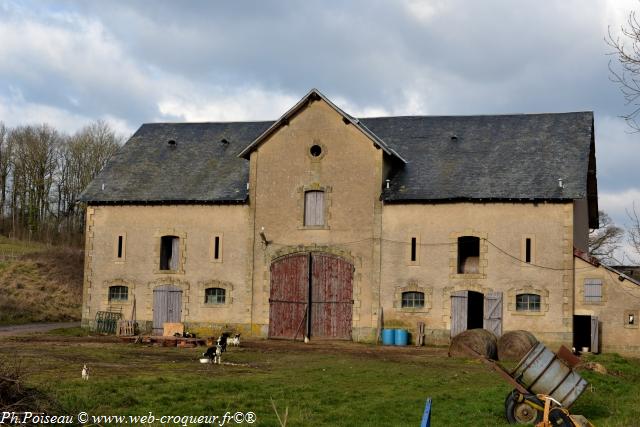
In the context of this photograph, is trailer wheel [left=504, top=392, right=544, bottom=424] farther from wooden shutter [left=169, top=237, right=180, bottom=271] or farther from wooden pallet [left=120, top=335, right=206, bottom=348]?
wooden shutter [left=169, top=237, right=180, bottom=271]

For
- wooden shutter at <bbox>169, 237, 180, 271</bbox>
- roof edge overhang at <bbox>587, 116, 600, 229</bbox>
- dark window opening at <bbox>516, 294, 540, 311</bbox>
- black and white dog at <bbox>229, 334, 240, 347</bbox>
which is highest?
roof edge overhang at <bbox>587, 116, 600, 229</bbox>

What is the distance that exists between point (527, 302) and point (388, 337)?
489 cm

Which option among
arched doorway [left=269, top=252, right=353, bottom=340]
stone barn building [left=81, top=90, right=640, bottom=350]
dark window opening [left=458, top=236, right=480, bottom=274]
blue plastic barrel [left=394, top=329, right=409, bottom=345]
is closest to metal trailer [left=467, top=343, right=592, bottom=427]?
stone barn building [left=81, top=90, right=640, bottom=350]

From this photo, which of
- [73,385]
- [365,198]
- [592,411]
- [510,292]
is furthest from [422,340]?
[73,385]

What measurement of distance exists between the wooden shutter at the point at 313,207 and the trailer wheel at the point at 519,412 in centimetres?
1718

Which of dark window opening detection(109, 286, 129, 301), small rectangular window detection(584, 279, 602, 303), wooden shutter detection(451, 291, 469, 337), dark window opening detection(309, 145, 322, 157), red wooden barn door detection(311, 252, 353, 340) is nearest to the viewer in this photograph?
small rectangular window detection(584, 279, 602, 303)

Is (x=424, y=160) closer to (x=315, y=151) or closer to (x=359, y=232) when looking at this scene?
(x=359, y=232)

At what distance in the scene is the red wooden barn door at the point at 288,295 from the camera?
30469 millimetres

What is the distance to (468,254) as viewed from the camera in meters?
30.0

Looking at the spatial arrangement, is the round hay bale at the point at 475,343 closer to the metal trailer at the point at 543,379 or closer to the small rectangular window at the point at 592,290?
the small rectangular window at the point at 592,290

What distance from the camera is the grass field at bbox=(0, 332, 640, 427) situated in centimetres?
1406

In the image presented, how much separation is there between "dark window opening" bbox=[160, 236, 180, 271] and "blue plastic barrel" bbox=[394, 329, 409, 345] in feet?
29.7

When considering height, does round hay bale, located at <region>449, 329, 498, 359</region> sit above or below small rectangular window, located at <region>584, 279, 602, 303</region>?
below

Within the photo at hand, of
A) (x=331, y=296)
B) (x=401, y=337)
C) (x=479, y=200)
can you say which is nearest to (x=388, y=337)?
(x=401, y=337)
